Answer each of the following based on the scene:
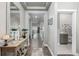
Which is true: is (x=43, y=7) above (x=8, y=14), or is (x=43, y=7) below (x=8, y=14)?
above

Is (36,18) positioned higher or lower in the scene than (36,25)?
higher

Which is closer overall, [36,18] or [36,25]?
[36,18]

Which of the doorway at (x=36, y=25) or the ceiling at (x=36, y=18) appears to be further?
the ceiling at (x=36, y=18)

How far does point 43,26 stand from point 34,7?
56.7 inches

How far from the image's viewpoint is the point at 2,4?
3.55 m

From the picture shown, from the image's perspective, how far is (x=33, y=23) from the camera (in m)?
7.46

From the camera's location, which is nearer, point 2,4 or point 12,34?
point 2,4

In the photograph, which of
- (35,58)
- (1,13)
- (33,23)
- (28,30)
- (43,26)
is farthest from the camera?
(43,26)

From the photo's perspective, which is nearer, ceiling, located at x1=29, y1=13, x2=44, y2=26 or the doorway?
the doorway

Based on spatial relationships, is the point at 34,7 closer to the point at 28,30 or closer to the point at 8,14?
the point at 28,30

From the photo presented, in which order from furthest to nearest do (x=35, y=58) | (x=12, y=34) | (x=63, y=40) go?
(x=63, y=40)
(x=12, y=34)
(x=35, y=58)

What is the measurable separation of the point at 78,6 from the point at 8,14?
299cm

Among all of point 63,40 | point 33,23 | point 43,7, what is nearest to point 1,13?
point 33,23

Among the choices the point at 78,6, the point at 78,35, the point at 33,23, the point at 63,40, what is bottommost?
the point at 63,40
